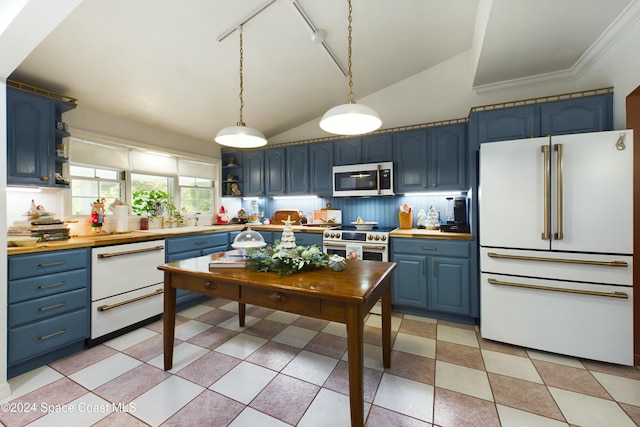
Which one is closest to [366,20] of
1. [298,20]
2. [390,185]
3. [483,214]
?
[298,20]

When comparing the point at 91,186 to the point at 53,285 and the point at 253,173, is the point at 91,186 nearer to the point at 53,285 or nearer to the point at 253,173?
the point at 53,285

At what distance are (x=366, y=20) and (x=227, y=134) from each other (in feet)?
5.83

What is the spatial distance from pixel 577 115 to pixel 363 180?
6.96ft

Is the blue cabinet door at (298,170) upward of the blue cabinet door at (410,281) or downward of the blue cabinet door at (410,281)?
upward

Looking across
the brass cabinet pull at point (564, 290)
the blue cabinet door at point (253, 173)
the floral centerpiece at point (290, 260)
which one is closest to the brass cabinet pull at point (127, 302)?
the floral centerpiece at point (290, 260)

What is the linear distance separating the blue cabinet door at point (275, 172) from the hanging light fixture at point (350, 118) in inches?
96.5

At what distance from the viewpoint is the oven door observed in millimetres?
3014

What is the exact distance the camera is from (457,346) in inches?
90.9

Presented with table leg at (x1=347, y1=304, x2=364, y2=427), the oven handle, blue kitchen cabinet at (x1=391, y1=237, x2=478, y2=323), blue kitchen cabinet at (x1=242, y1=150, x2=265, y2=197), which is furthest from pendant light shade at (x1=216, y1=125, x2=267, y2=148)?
blue kitchen cabinet at (x1=242, y1=150, x2=265, y2=197)

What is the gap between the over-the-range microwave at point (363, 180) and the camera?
133 inches

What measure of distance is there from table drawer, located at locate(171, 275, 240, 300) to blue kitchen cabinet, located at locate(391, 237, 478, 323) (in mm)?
1951

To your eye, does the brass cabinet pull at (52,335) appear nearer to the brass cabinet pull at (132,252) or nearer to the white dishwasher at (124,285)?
the white dishwasher at (124,285)

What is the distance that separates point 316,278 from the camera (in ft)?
5.07

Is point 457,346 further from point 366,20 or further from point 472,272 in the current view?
point 366,20
